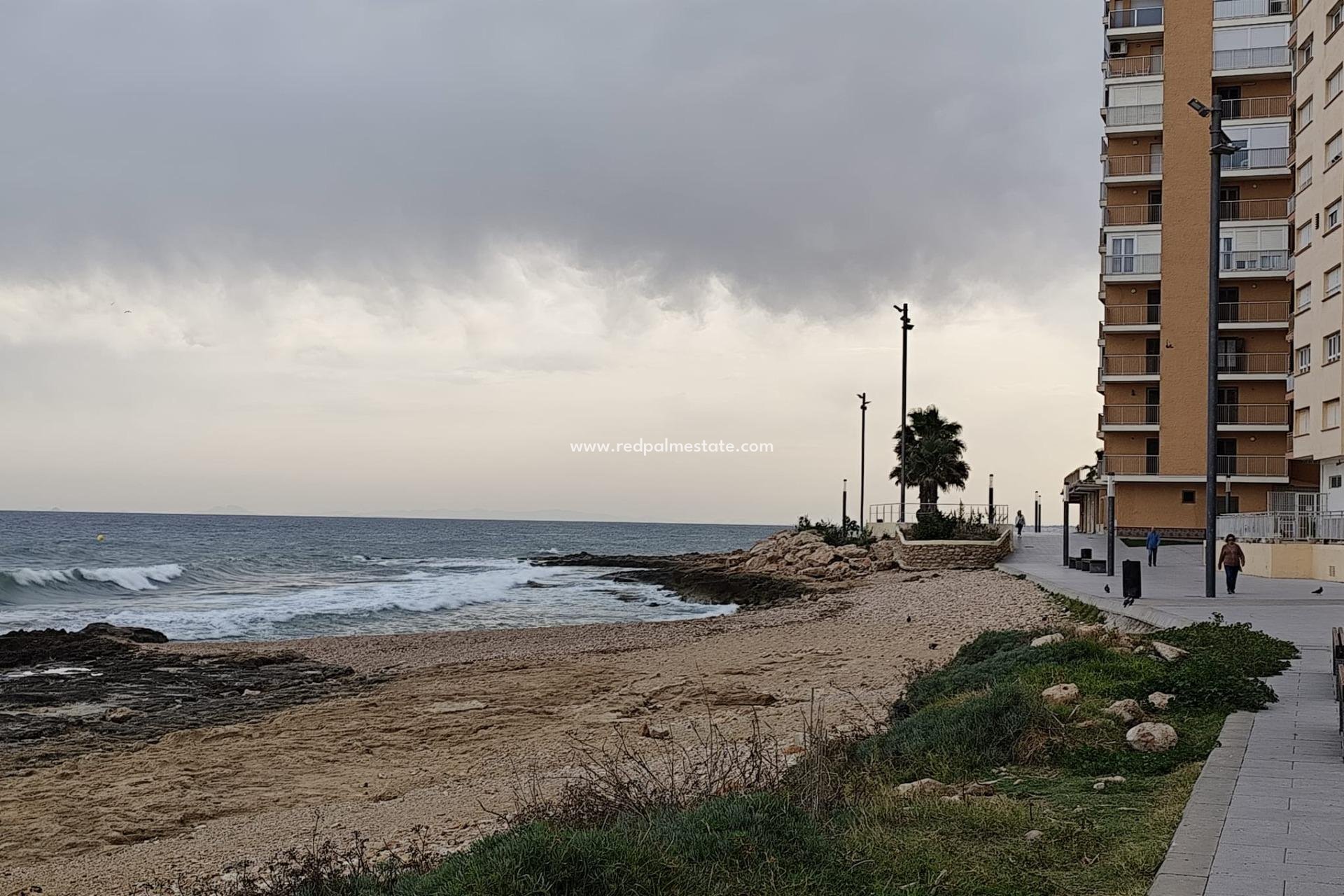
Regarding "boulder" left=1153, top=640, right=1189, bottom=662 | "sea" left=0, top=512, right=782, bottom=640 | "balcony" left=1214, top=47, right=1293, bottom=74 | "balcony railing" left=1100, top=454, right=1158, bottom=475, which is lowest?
"sea" left=0, top=512, right=782, bottom=640

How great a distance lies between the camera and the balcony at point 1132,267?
177 ft

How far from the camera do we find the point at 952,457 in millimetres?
55719

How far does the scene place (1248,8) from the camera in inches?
2074

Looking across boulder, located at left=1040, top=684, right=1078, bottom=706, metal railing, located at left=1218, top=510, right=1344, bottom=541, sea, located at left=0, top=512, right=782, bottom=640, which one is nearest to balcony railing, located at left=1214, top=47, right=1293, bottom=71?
metal railing, located at left=1218, top=510, right=1344, bottom=541

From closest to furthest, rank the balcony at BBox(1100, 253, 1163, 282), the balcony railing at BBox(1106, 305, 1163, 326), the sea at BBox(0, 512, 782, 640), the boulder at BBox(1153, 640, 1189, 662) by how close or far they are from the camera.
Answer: the boulder at BBox(1153, 640, 1189, 662) < the sea at BBox(0, 512, 782, 640) < the balcony at BBox(1100, 253, 1163, 282) < the balcony railing at BBox(1106, 305, 1163, 326)

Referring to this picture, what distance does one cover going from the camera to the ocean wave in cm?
4453

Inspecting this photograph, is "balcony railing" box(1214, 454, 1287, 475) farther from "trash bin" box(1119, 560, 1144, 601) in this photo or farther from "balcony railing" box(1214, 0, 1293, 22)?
"trash bin" box(1119, 560, 1144, 601)

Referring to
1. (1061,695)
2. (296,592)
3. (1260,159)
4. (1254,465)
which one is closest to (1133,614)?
(1061,695)

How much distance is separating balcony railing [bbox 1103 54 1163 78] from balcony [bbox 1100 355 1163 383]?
1402cm

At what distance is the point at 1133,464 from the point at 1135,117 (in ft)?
56.0

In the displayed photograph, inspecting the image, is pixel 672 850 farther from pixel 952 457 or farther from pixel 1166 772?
pixel 952 457

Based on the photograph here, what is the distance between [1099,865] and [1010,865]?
17.4 inches

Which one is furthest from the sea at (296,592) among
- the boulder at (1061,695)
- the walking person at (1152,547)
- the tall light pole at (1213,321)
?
the boulder at (1061,695)

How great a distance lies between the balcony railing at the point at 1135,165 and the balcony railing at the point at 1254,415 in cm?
1205
